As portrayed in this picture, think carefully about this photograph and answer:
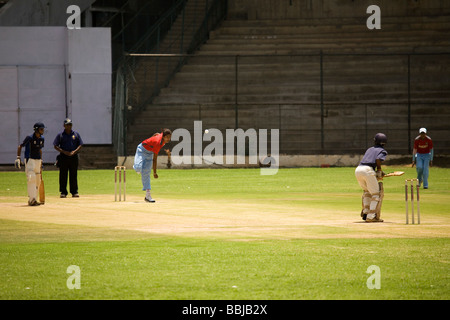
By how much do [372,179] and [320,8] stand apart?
3563 cm

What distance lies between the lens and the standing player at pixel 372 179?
16438 millimetres

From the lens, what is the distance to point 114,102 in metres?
42.8

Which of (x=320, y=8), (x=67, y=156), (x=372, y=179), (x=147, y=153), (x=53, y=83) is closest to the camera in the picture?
(x=372, y=179)

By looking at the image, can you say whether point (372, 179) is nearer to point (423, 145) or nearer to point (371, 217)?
point (371, 217)

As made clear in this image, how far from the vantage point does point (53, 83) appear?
40094 mm

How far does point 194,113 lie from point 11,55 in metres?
9.29

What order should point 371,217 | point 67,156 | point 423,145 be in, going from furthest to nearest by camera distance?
1. point 423,145
2. point 67,156
3. point 371,217

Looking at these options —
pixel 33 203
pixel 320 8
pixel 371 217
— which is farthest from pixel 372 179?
pixel 320 8

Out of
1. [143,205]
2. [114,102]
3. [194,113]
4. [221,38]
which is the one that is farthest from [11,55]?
[143,205]

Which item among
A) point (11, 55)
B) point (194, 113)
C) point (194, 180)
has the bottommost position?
point (194, 180)

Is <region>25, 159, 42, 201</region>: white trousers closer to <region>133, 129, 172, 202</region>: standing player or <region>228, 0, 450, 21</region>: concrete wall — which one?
<region>133, 129, 172, 202</region>: standing player

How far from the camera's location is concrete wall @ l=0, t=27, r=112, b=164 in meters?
39.6

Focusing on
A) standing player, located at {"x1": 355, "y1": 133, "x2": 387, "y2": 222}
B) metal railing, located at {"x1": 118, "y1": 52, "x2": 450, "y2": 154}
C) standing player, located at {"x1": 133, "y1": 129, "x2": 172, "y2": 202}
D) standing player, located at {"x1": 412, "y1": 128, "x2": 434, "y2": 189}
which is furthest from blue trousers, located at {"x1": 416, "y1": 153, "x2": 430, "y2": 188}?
metal railing, located at {"x1": 118, "y1": 52, "x2": 450, "y2": 154}
